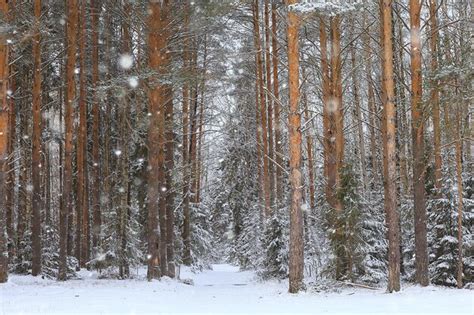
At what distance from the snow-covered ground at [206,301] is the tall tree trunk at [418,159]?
803mm

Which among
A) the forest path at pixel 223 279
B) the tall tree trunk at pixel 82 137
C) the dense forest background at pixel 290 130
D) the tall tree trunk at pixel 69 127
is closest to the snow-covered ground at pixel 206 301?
the dense forest background at pixel 290 130

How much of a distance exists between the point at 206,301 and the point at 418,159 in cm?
672

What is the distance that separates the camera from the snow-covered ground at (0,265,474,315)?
9.22 meters

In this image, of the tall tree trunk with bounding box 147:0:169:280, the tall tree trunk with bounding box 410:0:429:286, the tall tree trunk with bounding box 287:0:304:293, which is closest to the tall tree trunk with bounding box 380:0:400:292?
the tall tree trunk with bounding box 410:0:429:286

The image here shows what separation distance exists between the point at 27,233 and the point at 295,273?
493 inches

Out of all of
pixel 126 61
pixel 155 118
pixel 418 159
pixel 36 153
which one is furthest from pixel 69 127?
pixel 418 159

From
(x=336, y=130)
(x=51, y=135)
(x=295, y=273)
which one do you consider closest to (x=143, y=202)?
(x=51, y=135)

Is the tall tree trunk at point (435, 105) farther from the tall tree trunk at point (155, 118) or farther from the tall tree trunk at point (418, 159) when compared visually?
the tall tree trunk at point (155, 118)

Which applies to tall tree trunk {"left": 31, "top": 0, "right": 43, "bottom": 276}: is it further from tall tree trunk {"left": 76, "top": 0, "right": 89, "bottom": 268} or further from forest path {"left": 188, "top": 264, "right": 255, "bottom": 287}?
forest path {"left": 188, "top": 264, "right": 255, "bottom": 287}

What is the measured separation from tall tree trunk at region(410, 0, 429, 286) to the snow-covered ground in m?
0.80

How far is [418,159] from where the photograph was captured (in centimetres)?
1352

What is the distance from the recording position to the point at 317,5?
11.4m

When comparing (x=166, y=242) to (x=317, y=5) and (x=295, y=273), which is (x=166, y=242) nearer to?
(x=295, y=273)

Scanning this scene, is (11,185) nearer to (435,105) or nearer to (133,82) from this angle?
(133,82)
